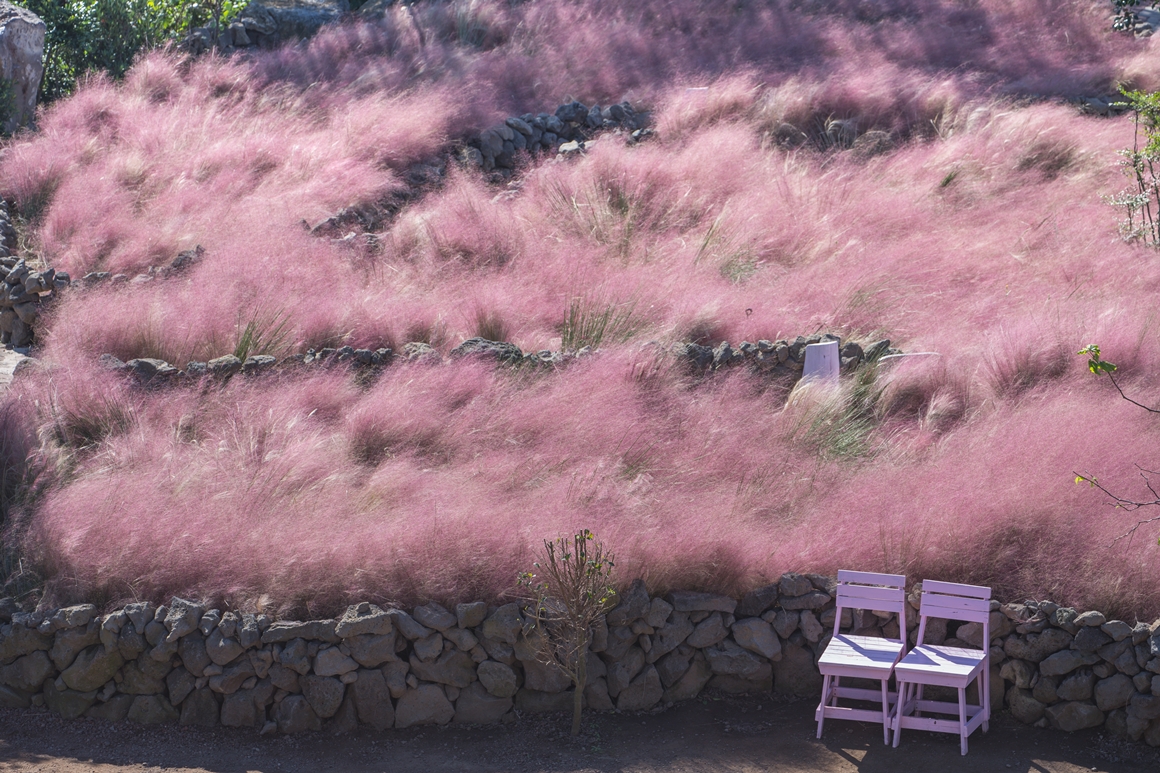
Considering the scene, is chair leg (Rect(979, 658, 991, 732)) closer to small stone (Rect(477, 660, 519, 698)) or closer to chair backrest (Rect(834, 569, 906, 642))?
chair backrest (Rect(834, 569, 906, 642))

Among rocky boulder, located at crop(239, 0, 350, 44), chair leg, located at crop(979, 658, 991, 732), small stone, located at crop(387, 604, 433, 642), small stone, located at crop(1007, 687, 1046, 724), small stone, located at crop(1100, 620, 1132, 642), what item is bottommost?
small stone, located at crop(1007, 687, 1046, 724)

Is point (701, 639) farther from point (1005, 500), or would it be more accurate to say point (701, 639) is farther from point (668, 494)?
point (1005, 500)

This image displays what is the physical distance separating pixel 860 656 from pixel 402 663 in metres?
2.13

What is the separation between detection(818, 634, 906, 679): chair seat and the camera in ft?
15.7

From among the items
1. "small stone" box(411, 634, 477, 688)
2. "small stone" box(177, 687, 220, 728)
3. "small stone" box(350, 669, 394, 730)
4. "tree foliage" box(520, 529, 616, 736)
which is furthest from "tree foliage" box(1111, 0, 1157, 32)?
"small stone" box(177, 687, 220, 728)

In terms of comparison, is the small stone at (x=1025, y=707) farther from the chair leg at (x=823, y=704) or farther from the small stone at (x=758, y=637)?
the small stone at (x=758, y=637)

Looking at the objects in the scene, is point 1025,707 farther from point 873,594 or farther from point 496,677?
point 496,677

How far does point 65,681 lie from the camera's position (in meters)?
5.07

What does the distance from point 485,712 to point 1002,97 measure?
1076 cm

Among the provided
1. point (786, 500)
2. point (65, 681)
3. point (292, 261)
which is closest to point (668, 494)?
point (786, 500)

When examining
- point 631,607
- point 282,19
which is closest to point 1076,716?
point 631,607

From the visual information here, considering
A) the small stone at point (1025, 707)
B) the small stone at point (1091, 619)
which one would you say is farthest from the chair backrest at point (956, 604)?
the small stone at point (1091, 619)

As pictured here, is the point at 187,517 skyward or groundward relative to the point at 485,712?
skyward

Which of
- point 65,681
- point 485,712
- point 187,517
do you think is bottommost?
point 485,712
